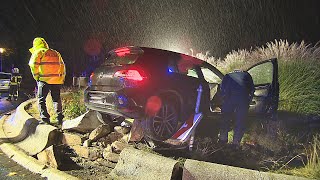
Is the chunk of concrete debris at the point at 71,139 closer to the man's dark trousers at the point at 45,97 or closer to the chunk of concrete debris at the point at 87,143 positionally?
the chunk of concrete debris at the point at 87,143

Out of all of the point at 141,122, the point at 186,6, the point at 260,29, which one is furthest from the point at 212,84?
the point at 186,6

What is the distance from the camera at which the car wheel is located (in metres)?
4.25

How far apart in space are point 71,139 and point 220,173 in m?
2.81

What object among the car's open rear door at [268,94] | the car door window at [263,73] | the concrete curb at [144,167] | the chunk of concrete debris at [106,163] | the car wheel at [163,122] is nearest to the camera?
the concrete curb at [144,167]

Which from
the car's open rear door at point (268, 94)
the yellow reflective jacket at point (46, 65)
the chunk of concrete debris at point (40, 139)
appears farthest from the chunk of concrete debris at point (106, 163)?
the car's open rear door at point (268, 94)

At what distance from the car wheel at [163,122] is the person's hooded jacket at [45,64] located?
2.64 m

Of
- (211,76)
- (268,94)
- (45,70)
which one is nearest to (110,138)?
(45,70)

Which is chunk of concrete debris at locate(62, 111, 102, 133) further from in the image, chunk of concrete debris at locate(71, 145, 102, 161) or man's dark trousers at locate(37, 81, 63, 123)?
man's dark trousers at locate(37, 81, 63, 123)

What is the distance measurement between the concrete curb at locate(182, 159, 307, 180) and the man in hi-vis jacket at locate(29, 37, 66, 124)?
3846 millimetres

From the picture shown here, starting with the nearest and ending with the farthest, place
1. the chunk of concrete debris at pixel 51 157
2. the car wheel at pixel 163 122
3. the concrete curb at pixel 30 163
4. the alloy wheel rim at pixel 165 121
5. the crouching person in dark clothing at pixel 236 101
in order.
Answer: the concrete curb at pixel 30 163 < the chunk of concrete debris at pixel 51 157 < the car wheel at pixel 163 122 < the alloy wheel rim at pixel 165 121 < the crouching person in dark clothing at pixel 236 101

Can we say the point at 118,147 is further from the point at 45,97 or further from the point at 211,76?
the point at 211,76

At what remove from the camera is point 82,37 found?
33344 mm

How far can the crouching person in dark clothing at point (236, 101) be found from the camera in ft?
15.6

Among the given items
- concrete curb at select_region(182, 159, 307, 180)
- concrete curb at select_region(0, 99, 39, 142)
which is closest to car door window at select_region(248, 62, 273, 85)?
concrete curb at select_region(182, 159, 307, 180)
